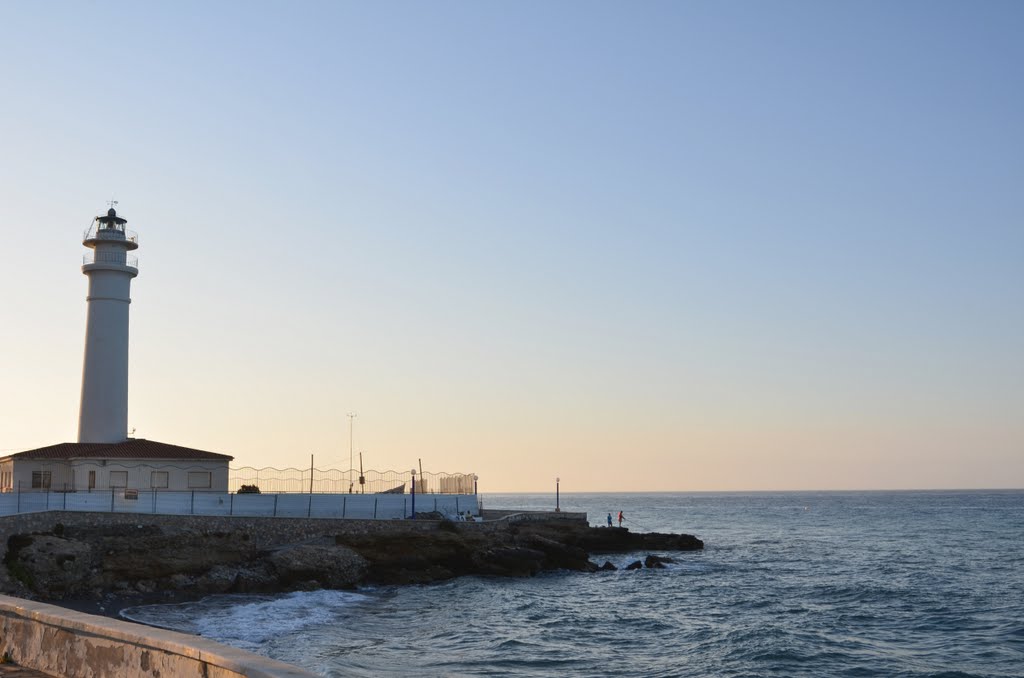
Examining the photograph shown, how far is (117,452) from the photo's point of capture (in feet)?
137

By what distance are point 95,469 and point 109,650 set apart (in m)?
36.0

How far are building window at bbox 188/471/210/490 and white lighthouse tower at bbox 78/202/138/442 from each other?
15.1 ft

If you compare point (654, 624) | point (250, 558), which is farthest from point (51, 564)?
point (654, 624)

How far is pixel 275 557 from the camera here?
3634 centimetres

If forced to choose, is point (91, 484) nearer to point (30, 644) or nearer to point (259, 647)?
point (259, 647)

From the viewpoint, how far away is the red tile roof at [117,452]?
41.4m

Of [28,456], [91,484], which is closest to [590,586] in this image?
[91,484]

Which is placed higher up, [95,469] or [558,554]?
[95,469]

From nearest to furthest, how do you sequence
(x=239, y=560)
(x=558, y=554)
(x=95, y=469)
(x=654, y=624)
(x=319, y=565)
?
(x=654, y=624)
(x=239, y=560)
(x=319, y=565)
(x=95, y=469)
(x=558, y=554)

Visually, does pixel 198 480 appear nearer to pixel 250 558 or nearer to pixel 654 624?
pixel 250 558

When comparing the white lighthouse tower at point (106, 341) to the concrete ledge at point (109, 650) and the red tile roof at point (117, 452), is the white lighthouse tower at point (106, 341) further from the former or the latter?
the concrete ledge at point (109, 650)

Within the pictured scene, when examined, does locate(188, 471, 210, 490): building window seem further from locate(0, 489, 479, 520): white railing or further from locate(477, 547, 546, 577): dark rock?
locate(477, 547, 546, 577): dark rock

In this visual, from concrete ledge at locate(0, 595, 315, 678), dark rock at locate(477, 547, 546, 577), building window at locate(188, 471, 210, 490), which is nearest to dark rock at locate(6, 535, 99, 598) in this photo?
building window at locate(188, 471, 210, 490)

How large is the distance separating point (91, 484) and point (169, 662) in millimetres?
36894
